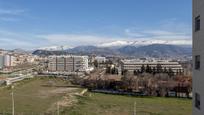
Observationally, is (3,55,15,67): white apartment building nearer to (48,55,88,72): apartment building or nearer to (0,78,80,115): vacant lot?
(48,55,88,72): apartment building

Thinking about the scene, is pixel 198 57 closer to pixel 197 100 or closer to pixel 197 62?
pixel 197 62

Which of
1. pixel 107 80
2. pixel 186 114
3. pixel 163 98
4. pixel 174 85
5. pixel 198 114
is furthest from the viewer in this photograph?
pixel 107 80

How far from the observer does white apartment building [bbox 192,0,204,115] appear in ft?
16.3

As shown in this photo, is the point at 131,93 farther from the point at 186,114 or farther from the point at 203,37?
the point at 203,37

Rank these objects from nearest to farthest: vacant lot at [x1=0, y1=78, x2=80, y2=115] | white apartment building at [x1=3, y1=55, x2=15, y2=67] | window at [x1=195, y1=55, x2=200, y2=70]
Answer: window at [x1=195, y1=55, x2=200, y2=70] < vacant lot at [x1=0, y1=78, x2=80, y2=115] < white apartment building at [x1=3, y1=55, x2=15, y2=67]

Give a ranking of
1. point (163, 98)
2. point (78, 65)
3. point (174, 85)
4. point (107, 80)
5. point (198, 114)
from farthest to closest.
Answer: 1. point (78, 65)
2. point (107, 80)
3. point (174, 85)
4. point (163, 98)
5. point (198, 114)

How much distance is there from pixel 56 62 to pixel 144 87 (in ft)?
205

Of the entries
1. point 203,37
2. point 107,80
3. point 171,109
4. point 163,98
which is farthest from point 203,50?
point 107,80

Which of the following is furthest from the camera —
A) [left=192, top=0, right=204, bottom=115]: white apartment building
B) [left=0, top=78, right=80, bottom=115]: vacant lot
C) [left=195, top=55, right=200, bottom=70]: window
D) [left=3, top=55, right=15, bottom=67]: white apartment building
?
[left=3, top=55, right=15, bottom=67]: white apartment building

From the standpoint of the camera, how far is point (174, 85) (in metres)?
41.3

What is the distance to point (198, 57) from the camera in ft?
17.3

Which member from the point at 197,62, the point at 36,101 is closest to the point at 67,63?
the point at 36,101

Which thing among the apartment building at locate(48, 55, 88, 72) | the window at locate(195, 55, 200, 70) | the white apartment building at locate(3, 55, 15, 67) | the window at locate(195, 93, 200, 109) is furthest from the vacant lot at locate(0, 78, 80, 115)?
the white apartment building at locate(3, 55, 15, 67)

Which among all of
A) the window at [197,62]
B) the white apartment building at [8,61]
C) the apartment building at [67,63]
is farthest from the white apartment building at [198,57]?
the white apartment building at [8,61]
